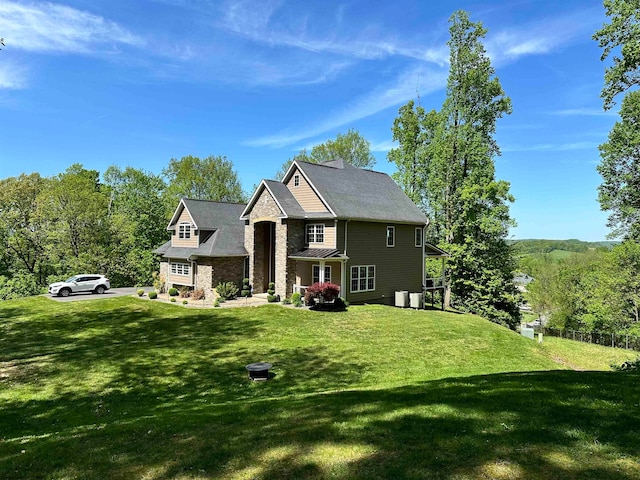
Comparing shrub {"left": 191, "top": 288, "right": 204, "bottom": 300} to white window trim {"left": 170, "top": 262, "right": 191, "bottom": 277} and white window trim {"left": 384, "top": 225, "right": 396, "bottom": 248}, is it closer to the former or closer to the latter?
white window trim {"left": 170, "top": 262, "right": 191, "bottom": 277}

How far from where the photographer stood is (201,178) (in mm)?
50469

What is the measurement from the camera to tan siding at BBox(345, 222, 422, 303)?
2530 centimetres

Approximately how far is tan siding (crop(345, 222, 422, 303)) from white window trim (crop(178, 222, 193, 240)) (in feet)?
41.4

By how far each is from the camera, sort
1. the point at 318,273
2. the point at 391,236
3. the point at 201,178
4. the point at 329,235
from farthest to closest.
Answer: the point at 201,178
the point at 391,236
the point at 318,273
the point at 329,235

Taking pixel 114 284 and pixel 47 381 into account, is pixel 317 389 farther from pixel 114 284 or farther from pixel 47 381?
pixel 114 284

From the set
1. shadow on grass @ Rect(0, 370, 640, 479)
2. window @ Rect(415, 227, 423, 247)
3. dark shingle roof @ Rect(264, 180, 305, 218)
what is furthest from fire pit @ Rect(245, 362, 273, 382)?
window @ Rect(415, 227, 423, 247)

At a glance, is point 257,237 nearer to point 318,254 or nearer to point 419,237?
point 318,254

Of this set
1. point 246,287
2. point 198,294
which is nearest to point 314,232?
point 246,287

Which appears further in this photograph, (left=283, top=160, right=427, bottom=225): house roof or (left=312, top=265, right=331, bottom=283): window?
(left=312, top=265, right=331, bottom=283): window

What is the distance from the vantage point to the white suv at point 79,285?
27.6 metres

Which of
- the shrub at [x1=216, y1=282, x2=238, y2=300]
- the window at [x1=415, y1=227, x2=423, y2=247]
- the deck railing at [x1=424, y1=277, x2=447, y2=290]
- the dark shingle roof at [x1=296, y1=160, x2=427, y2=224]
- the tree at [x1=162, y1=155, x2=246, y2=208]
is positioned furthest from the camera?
the tree at [x1=162, y1=155, x2=246, y2=208]

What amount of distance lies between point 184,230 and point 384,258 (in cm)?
1541

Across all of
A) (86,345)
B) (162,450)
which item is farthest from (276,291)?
(162,450)

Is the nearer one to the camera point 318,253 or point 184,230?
point 318,253
